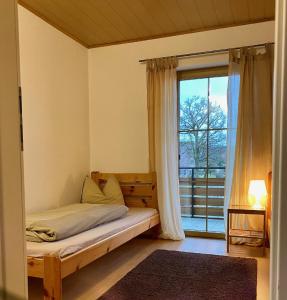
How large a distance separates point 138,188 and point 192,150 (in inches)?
34.4

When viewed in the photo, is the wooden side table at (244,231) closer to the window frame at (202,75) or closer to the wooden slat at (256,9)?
the window frame at (202,75)

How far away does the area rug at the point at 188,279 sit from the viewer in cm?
222

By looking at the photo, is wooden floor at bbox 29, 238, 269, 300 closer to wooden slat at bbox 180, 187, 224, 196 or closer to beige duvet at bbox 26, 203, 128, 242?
beige duvet at bbox 26, 203, 128, 242

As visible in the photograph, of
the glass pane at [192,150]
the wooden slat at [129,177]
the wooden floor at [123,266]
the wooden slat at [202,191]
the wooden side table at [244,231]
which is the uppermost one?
the glass pane at [192,150]

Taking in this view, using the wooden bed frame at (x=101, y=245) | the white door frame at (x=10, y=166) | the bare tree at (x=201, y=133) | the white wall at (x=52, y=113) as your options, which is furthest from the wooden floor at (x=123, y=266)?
the white door frame at (x=10, y=166)

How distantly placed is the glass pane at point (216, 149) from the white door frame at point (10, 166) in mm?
3292

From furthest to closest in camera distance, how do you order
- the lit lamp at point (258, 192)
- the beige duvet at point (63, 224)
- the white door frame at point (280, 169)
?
the lit lamp at point (258, 192)
the beige duvet at point (63, 224)
the white door frame at point (280, 169)

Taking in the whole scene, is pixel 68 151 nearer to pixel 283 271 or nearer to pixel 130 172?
pixel 130 172

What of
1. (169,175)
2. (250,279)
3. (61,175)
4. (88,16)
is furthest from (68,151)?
(250,279)

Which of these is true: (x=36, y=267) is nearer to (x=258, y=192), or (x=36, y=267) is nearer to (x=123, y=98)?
(x=258, y=192)

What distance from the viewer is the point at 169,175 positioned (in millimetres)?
3711

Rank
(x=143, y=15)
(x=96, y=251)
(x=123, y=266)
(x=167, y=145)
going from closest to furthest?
(x=96, y=251), (x=123, y=266), (x=143, y=15), (x=167, y=145)

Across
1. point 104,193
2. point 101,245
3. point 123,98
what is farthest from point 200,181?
point 101,245

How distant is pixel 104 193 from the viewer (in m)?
3.80
